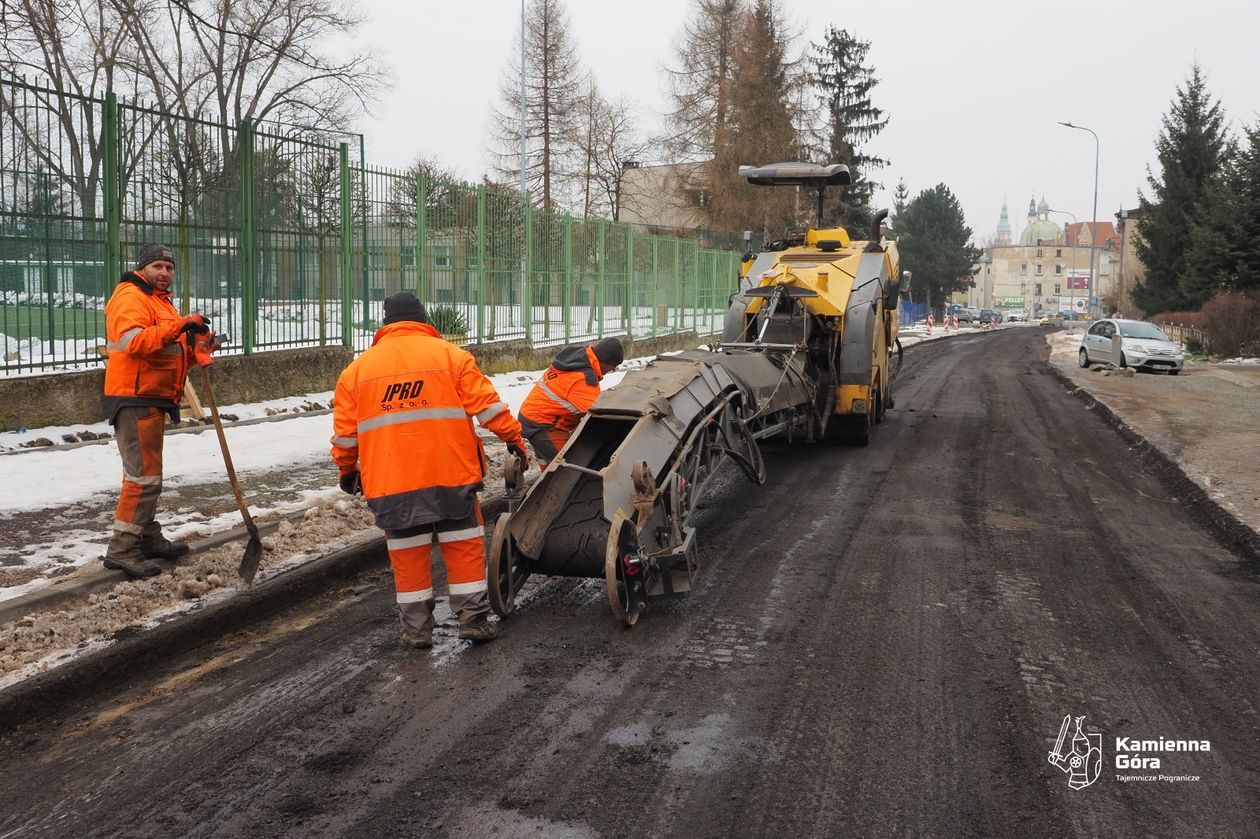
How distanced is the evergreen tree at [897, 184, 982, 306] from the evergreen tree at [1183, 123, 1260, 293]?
40.6 meters

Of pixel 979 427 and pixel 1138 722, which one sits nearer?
pixel 1138 722

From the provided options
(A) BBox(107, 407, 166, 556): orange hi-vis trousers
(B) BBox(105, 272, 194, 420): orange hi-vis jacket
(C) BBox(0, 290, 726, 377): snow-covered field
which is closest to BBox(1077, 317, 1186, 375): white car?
(C) BBox(0, 290, 726, 377): snow-covered field

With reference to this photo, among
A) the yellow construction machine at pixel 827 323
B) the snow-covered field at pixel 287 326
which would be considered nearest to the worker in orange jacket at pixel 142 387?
the snow-covered field at pixel 287 326

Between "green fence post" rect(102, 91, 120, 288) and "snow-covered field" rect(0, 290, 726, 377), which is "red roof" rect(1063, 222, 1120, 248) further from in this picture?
"green fence post" rect(102, 91, 120, 288)

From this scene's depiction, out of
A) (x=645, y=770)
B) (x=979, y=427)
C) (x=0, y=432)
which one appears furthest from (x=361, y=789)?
(x=979, y=427)

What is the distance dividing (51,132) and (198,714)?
6726mm

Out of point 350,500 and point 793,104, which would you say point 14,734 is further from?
point 793,104

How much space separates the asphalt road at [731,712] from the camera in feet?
10.8

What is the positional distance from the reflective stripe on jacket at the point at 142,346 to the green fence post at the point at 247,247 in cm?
577

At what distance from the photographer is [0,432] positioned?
8.64 m

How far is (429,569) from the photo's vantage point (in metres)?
4.80

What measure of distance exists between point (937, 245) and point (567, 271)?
195 feet

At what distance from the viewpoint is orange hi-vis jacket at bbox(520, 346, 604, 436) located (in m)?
6.71

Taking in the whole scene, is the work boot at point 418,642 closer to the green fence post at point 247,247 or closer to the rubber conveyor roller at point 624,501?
the rubber conveyor roller at point 624,501
